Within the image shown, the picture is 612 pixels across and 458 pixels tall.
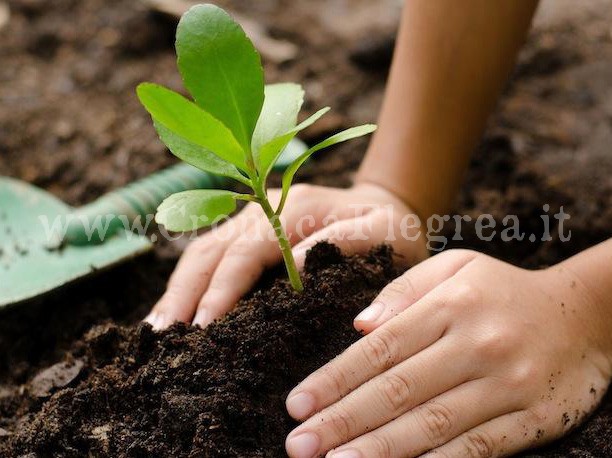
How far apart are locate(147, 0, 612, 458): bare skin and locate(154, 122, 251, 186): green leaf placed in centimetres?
27

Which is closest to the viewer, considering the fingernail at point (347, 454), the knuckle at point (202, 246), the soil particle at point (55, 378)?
the fingernail at point (347, 454)

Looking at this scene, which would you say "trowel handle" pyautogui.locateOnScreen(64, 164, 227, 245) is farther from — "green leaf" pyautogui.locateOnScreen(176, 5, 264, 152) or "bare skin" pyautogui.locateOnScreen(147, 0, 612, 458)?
"green leaf" pyautogui.locateOnScreen(176, 5, 264, 152)

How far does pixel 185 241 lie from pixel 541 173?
2.80 ft

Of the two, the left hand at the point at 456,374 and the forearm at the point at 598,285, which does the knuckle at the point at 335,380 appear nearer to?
the left hand at the point at 456,374

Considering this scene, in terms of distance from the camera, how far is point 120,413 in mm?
1043

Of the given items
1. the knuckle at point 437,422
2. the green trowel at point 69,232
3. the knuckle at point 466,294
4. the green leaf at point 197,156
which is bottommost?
the green trowel at point 69,232

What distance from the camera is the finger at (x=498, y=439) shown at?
3.19 feet

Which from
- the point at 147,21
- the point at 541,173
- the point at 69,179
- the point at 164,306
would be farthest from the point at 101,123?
the point at 541,173

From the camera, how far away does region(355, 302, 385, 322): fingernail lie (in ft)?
3.43

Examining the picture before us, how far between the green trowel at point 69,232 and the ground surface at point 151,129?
0.05 metres

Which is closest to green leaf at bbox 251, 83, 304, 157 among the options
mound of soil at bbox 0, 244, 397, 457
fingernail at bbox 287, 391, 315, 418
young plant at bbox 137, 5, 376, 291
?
young plant at bbox 137, 5, 376, 291

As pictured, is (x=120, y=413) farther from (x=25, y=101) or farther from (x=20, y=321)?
(x=25, y=101)

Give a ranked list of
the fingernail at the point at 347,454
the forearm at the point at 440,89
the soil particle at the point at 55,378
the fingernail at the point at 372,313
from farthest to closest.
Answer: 1. the forearm at the point at 440,89
2. the soil particle at the point at 55,378
3. the fingernail at the point at 372,313
4. the fingernail at the point at 347,454

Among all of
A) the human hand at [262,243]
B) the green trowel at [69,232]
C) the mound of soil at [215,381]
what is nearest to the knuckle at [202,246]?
the human hand at [262,243]
